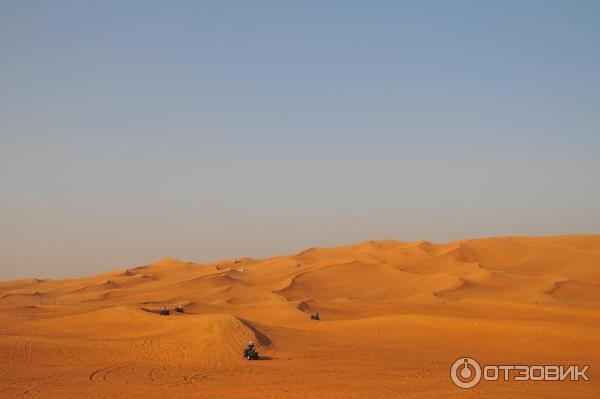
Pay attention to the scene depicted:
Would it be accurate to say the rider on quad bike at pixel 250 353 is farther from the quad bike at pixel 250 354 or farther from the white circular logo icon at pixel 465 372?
the white circular logo icon at pixel 465 372

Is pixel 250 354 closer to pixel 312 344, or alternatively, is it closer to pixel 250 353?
pixel 250 353

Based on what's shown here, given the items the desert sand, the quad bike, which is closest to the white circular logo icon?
the desert sand

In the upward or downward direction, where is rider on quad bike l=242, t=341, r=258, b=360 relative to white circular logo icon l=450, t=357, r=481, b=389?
upward

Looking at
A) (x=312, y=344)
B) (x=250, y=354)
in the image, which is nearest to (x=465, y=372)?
(x=250, y=354)

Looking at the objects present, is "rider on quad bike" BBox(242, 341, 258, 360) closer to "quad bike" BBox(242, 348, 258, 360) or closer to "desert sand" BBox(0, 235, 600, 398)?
"quad bike" BBox(242, 348, 258, 360)

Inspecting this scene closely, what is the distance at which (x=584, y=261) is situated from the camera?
6084cm

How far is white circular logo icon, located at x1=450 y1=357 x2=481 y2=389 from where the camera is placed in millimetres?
15938

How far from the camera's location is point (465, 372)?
58.1 feet

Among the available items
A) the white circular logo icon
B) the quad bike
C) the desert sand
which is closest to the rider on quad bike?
the quad bike

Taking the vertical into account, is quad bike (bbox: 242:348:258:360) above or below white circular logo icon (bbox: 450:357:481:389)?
above

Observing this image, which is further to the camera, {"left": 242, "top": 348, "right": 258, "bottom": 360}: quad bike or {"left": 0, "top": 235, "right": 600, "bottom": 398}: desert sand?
{"left": 242, "top": 348, "right": 258, "bottom": 360}: quad bike

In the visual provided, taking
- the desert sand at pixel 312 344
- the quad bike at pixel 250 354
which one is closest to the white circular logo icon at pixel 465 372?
the desert sand at pixel 312 344

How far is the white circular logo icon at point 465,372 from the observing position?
627 inches

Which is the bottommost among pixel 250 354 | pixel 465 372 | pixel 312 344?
pixel 465 372
